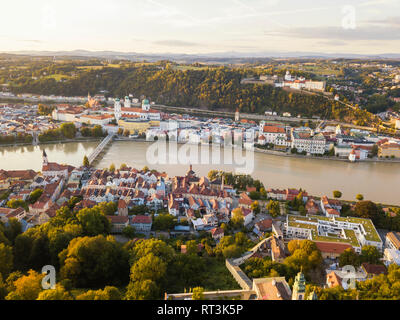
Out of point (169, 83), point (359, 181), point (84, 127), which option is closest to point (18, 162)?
point (84, 127)

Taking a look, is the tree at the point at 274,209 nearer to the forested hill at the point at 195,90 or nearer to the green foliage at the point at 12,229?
the green foliage at the point at 12,229

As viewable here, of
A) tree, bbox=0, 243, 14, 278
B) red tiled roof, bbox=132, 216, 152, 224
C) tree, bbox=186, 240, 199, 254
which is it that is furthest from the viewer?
red tiled roof, bbox=132, 216, 152, 224

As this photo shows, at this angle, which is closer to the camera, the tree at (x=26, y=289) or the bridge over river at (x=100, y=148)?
the tree at (x=26, y=289)

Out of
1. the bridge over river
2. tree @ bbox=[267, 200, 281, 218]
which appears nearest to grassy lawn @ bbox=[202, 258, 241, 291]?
tree @ bbox=[267, 200, 281, 218]

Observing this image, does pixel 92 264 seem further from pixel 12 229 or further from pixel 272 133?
pixel 272 133

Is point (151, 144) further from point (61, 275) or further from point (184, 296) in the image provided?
point (184, 296)

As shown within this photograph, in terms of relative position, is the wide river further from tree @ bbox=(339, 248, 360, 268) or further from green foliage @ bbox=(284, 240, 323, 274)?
green foliage @ bbox=(284, 240, 323, 274)

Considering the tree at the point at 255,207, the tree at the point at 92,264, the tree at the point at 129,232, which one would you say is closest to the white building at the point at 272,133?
the tree at the point at 255,207

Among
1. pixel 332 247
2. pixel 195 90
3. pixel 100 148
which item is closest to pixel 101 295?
pixel 332 247
